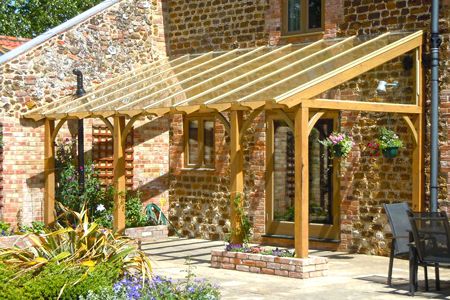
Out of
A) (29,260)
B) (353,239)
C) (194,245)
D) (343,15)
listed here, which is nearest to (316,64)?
(343,15)

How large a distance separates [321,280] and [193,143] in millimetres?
5984

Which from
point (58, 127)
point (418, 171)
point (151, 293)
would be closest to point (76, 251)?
point (151, 293)

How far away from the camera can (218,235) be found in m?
15.5

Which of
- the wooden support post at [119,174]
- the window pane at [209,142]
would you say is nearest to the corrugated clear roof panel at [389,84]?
the window pane at [209,142]

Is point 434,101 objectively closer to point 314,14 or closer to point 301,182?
point 301,182

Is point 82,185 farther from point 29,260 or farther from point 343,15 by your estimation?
point 29,260

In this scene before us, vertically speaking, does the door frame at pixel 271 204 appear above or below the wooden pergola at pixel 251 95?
below

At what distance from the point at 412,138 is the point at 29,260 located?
20.9 feet

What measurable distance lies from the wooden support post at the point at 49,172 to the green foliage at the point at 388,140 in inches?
224

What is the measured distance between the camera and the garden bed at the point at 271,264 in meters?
10.9

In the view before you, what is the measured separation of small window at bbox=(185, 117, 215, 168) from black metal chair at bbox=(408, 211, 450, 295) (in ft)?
21.6

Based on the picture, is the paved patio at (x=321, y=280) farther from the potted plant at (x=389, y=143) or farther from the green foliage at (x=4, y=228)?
the green foliage at (x=4, y=228)

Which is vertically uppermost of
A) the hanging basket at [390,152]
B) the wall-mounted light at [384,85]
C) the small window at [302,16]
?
the small window at [302,16]

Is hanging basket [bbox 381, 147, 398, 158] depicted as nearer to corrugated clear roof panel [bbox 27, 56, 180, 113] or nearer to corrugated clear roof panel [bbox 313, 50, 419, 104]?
Result: corrugated clear roof panel [bbox 313, 50, 419, 104]
